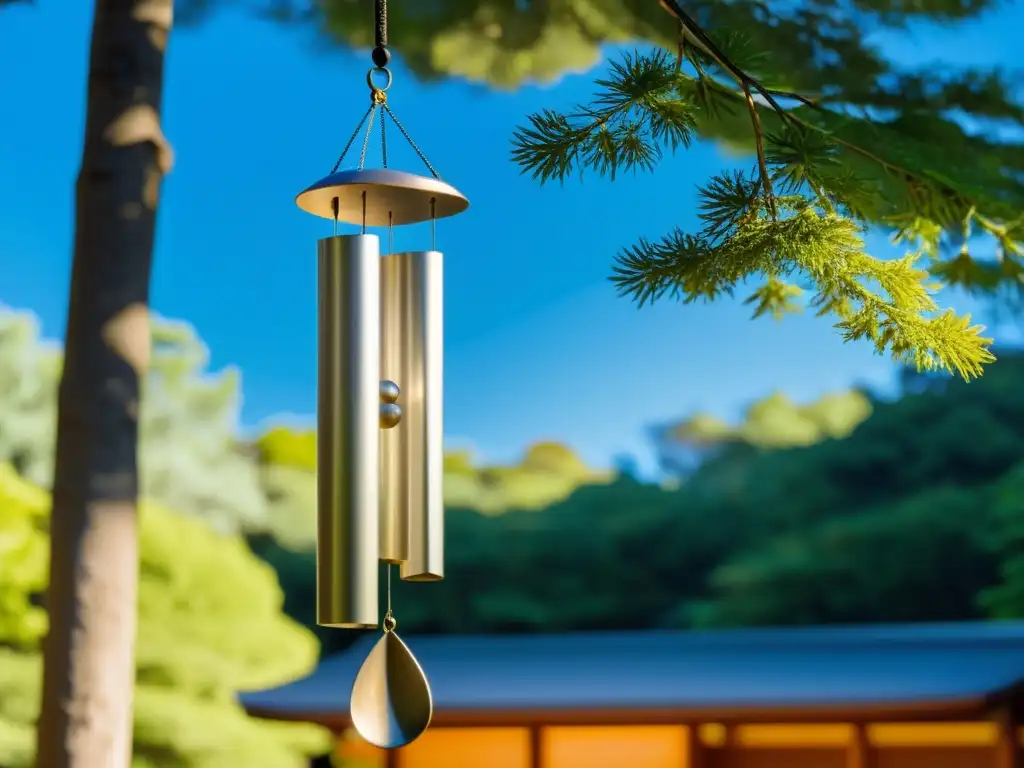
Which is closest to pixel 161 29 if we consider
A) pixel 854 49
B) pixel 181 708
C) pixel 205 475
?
pixel 854 49

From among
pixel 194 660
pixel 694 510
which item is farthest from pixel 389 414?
pixel 694 510

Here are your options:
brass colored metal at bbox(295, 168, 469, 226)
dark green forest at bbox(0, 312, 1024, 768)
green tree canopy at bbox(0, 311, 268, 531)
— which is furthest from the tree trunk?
dark green forest at bbox(0, 312, 1024, 768)

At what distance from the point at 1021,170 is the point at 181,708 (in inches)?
196

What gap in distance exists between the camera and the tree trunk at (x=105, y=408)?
114 inches

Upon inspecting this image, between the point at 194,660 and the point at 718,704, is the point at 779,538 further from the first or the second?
the point at 718,704

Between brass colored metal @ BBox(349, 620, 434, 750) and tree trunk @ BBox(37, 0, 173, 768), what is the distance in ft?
4.57

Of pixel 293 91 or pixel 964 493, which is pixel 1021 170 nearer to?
pixel 964 493

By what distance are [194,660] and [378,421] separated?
5.26m

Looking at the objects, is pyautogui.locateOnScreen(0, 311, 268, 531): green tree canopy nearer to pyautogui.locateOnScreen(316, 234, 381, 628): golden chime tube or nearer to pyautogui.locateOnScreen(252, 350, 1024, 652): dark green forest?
pyautogui.locateOnScreen(252, 350, 1024, 652): dark green forest

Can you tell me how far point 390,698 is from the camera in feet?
5.73

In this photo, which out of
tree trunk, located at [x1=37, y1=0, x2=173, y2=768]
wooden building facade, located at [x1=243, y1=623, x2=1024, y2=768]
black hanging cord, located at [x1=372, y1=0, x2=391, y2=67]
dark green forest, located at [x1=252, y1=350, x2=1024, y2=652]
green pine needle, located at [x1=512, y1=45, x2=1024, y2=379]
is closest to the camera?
green pine needle, located at [x1=512, y1=45, x2=1024, y2=379]

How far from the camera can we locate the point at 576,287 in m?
15.5

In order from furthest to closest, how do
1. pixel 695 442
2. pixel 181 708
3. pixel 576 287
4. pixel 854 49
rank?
pixel 576 287 → pixel 695 442 → pixel 181 708 → pixel 854 49

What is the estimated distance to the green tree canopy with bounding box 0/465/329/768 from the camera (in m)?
6.39
